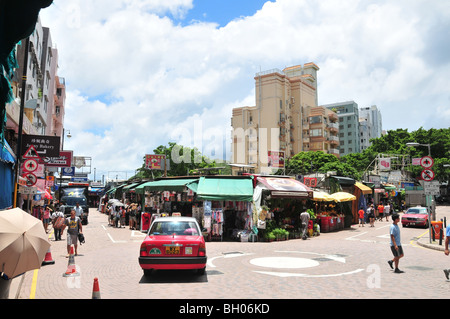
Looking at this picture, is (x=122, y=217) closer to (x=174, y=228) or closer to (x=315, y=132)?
(x=174, y=228)

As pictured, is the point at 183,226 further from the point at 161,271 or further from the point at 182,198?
the point at 182,198

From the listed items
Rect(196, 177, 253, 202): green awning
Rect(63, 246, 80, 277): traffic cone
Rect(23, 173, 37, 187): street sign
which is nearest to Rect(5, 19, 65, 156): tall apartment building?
Rect(23, 173, 37, 187): street sign

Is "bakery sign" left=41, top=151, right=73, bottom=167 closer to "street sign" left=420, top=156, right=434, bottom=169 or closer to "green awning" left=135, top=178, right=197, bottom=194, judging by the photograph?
"green awning" left=135, top=178, right=197, bottom=194

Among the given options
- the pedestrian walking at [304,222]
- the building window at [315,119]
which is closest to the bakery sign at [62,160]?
the pedestrian walking at [304,222]

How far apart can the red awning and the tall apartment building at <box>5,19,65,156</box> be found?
12941mm

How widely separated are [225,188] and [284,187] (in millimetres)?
3455

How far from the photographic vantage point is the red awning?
Answer: 1914 cm

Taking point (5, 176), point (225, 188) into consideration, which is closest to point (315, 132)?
point (225, 188)

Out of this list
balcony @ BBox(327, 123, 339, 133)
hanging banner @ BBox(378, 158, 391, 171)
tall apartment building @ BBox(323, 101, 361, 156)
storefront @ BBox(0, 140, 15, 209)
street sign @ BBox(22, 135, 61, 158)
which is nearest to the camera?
storefront @ BBox(0, 140, 15, 209)

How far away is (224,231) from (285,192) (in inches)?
168

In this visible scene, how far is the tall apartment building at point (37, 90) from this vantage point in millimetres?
17625

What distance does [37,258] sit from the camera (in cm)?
661

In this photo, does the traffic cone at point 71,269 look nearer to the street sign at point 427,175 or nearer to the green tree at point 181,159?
the street sign at point 427,175
